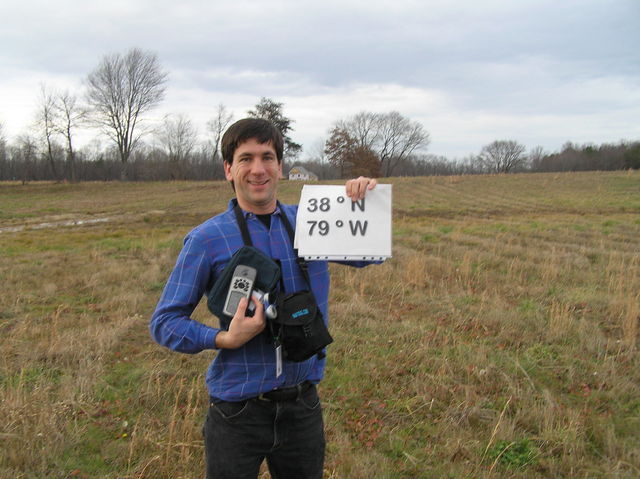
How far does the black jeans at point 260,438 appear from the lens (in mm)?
1725

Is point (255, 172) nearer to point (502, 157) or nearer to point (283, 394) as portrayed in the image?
point (283, 394)

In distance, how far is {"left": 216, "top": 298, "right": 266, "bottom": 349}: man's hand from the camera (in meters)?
1.57

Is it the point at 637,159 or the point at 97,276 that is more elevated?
the point at 637,159

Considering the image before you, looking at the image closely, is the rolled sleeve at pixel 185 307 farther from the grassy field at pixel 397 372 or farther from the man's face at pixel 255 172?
the grassy field at pixel 397 372

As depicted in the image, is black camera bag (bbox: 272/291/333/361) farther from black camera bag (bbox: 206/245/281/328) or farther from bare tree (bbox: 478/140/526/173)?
bare tree (bbox: 478/140/526/173)

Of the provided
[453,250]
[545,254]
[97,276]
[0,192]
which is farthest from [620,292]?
[0,192]

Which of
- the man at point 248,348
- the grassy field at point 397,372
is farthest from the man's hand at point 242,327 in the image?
the grassy field at point 397,372

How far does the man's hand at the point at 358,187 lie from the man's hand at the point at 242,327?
2.33 feet

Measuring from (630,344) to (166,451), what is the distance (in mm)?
4745

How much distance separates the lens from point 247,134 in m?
1.81

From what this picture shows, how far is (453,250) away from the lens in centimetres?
973

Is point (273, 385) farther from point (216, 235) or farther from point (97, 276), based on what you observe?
point (97, 276)

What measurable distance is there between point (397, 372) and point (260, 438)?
107 inches

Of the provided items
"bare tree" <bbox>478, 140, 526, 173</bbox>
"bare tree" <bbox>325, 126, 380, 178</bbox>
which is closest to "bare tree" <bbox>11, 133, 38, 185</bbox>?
"bare tree" <bbox>325, 126, 380, 178</bbox>
